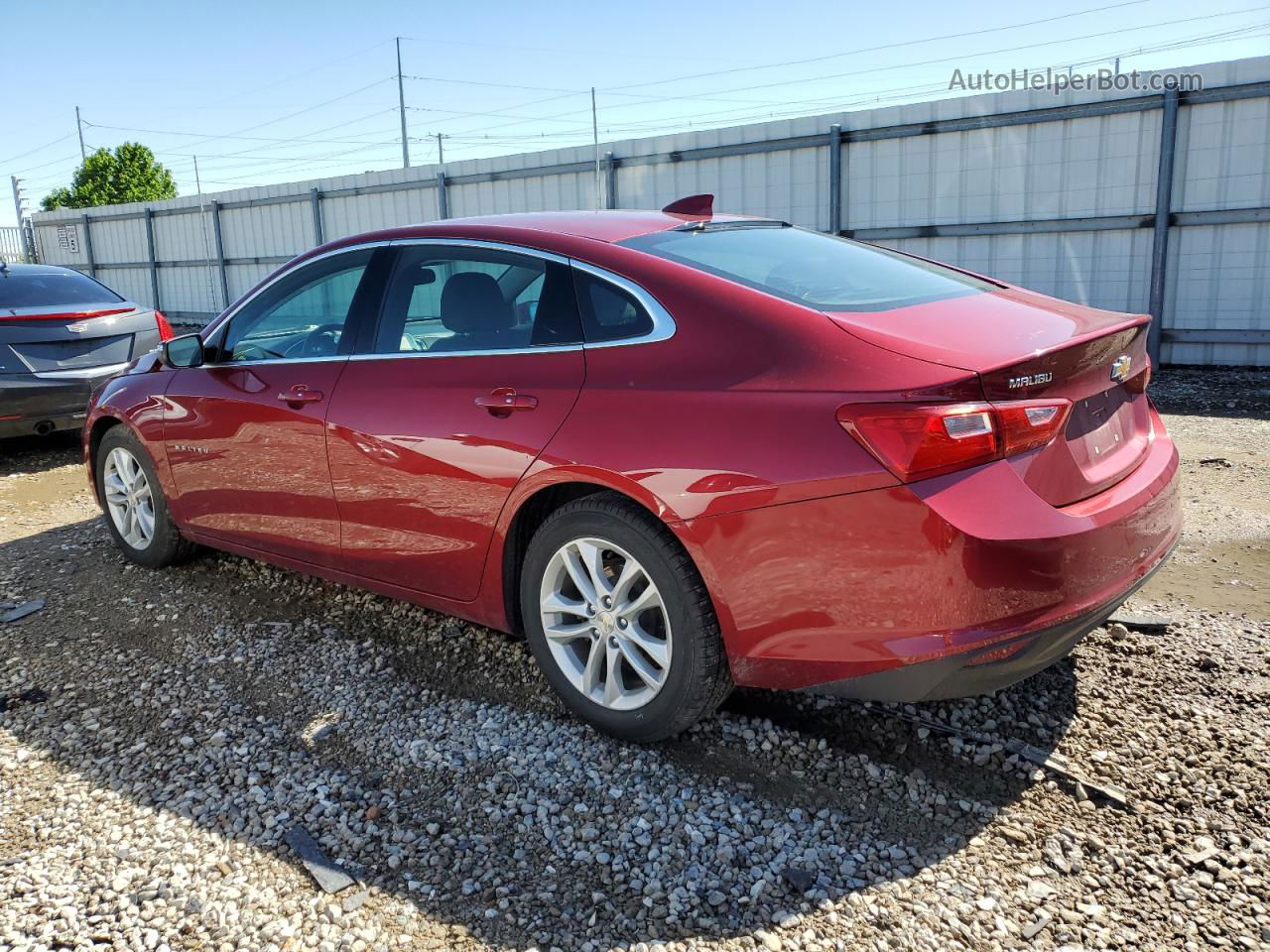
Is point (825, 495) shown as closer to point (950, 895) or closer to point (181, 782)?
point (950, 895)

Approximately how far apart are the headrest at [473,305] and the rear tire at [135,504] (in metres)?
2.09

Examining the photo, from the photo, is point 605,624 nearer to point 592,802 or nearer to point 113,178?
point 592,802

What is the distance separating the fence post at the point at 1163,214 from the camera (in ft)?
33.1

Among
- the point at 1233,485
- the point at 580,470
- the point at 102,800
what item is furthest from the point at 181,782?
the point at 1233,485

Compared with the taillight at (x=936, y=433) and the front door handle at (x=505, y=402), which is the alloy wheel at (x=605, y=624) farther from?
the taillight at (x=936, y=433)

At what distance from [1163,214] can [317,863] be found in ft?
34.8

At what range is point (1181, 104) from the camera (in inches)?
397

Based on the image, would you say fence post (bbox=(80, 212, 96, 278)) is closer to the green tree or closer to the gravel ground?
the gravel ground

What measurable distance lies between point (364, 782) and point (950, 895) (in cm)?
164

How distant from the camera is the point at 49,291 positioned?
26.0 ft

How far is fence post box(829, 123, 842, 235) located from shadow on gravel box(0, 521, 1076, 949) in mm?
9462

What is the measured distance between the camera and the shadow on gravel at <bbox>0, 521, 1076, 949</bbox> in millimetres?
2422

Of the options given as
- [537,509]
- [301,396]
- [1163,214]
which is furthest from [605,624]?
[1163,214]

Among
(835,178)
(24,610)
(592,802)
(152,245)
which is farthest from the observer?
(152,245)
